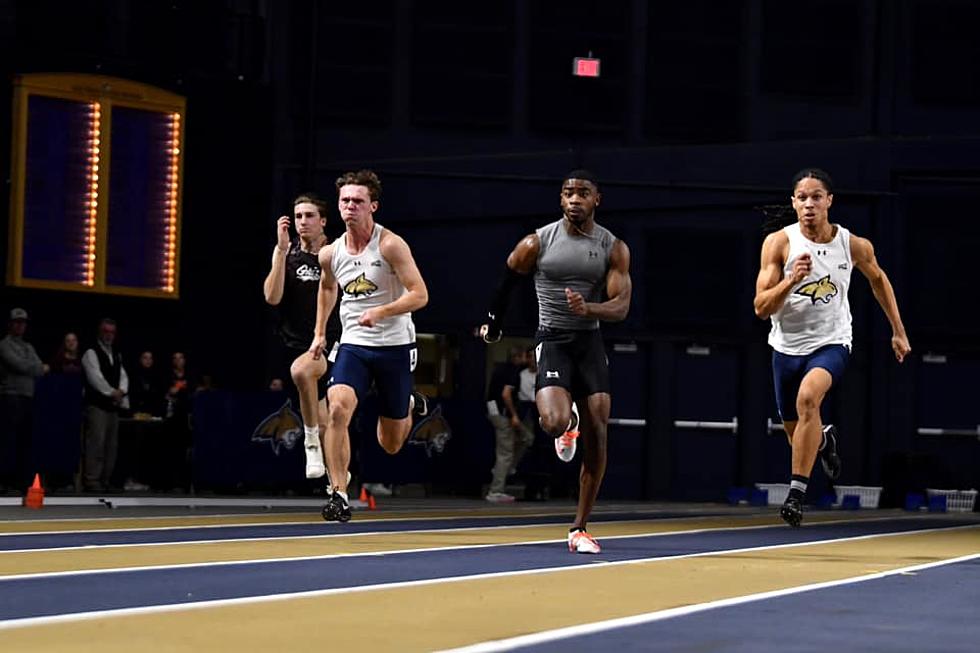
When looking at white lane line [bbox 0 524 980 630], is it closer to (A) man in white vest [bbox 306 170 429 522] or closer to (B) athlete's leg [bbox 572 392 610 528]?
(B) athlete's leg [bbox 572 392 610 528]

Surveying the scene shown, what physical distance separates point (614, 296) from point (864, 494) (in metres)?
17.4

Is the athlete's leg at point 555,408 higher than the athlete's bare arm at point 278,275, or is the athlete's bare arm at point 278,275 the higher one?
the athlete's bare arm at point 278,275

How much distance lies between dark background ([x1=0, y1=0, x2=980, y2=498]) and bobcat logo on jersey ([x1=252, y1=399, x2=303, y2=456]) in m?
6.04

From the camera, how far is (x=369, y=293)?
1326 centimetres

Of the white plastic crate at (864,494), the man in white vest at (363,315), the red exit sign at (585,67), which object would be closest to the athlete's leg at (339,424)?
the man in white vest at (363,315)

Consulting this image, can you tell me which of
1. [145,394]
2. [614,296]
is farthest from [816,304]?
Result: [145,394]

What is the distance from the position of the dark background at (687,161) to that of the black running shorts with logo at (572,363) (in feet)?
55.4

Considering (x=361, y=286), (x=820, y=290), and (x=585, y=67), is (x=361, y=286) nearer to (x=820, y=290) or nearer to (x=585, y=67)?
(x=820, y=290)

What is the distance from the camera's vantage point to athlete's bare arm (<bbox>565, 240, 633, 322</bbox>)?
11.0 m

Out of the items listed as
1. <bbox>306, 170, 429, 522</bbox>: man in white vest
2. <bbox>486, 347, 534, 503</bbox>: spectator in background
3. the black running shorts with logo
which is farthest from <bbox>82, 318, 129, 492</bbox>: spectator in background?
the black running shorts with logo

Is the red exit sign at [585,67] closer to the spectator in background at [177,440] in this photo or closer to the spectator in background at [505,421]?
the spectator in background at [505,421]

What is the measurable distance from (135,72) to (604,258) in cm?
1383

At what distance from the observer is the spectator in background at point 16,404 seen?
66.4 feet

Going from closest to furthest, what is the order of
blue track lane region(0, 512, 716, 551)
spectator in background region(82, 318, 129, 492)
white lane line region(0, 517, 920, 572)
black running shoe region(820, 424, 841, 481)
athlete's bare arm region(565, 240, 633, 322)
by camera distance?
white lane line region(0, 517, 920, 572), athlete's bare arm region(565, 240, 633, 322), blue track lane region(0, 512, 716, 551), black running shoe region(820, 424, 841, 481), spectator in background region(82, 318, 129, 492)
